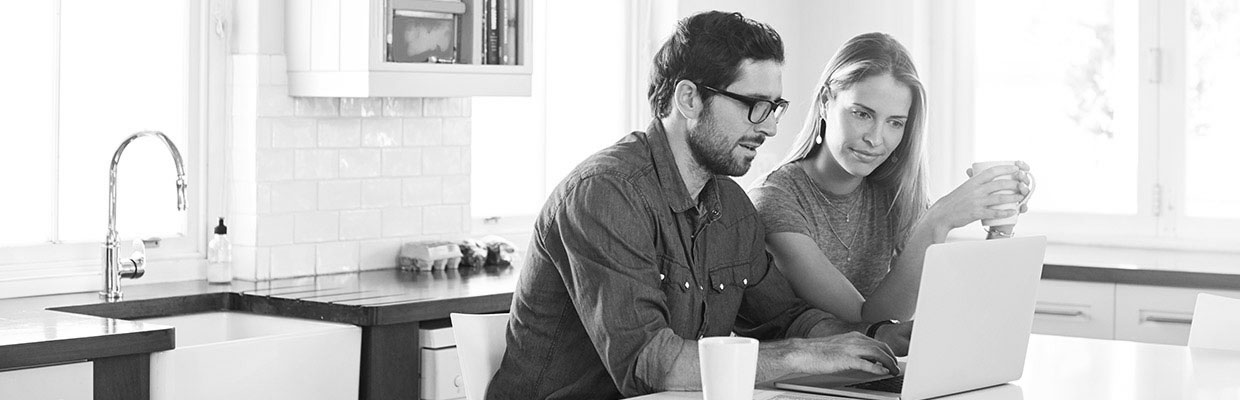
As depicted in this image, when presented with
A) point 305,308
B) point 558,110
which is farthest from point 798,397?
point 558,110

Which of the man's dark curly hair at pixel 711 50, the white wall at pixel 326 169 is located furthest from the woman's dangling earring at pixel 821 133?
the white wall at pixel 326 169

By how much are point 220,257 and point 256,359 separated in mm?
640

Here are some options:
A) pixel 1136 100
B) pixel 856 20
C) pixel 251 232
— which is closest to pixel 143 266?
pixel 251 232

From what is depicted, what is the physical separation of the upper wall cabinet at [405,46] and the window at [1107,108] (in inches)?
77.6

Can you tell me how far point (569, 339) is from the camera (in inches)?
89.0

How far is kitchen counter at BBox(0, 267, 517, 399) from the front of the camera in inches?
124

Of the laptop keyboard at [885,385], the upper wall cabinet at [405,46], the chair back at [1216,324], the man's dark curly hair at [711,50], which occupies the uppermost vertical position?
the upper wall cabinet at [405,46]

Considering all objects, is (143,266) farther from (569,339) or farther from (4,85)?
(569,339)

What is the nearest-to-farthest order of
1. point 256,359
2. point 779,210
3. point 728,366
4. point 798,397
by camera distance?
point 728,366 < point 798,397 < point 779,210 < point 256,359

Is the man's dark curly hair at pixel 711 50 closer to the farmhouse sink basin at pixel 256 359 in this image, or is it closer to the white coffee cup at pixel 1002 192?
the white coffee cup at pixel 1002 192

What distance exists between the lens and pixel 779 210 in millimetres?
2518

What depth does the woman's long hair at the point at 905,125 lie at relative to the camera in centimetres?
260

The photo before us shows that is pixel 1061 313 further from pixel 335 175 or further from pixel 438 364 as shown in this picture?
pixel 335 175

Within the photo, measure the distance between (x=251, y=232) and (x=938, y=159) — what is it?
2.66m
